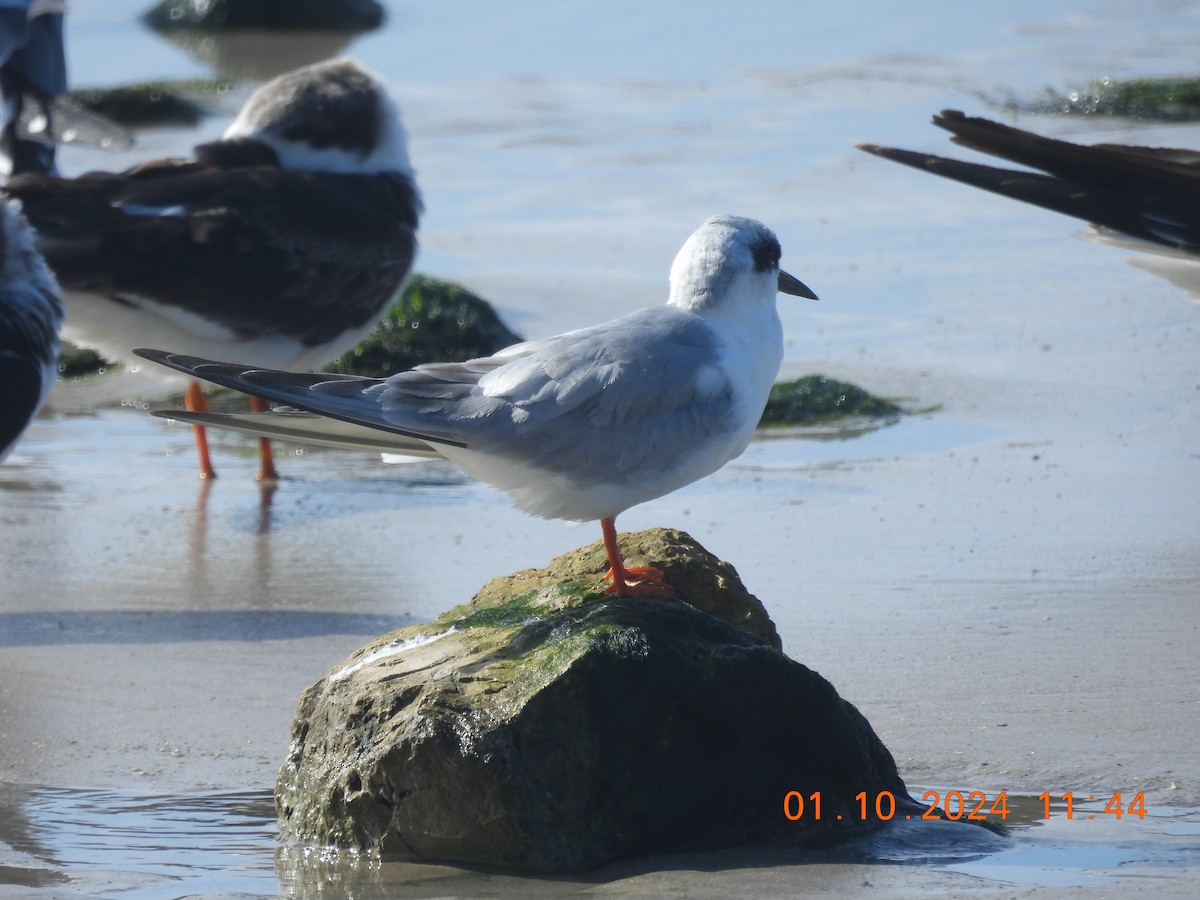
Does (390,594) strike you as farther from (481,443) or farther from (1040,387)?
(1040,387)

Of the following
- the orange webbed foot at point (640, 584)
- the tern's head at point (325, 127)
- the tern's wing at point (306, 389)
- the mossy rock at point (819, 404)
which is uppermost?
the tern's head at point (325, 127)

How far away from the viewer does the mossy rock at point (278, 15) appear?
19.5 metres

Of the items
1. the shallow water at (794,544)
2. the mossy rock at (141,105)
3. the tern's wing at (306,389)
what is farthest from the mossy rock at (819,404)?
the mossy rock at (141,105)

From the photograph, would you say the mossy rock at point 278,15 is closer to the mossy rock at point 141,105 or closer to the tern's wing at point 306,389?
the mossy rock at point 141,105

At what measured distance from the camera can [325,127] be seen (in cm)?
766

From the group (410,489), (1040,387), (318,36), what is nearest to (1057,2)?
(318,36)

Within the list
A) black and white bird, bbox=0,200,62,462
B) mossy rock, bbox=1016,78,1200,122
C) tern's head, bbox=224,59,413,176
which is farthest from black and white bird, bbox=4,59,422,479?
mossy rock, bbox=1016,78,1200,122

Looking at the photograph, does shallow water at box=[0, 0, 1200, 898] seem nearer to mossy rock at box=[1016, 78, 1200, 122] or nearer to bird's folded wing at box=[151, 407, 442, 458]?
mossy rock at box=[1016, 78, 1200, 122]

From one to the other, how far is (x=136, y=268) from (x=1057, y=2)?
12.3 m

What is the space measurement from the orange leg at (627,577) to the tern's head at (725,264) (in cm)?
60

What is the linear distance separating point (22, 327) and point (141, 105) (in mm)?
9620

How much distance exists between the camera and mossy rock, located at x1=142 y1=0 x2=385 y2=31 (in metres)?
19.5

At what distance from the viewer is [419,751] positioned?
3527 millimetres

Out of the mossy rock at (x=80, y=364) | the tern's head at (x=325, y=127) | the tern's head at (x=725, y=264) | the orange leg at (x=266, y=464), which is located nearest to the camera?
the tern's head at (x=725, y=264)
